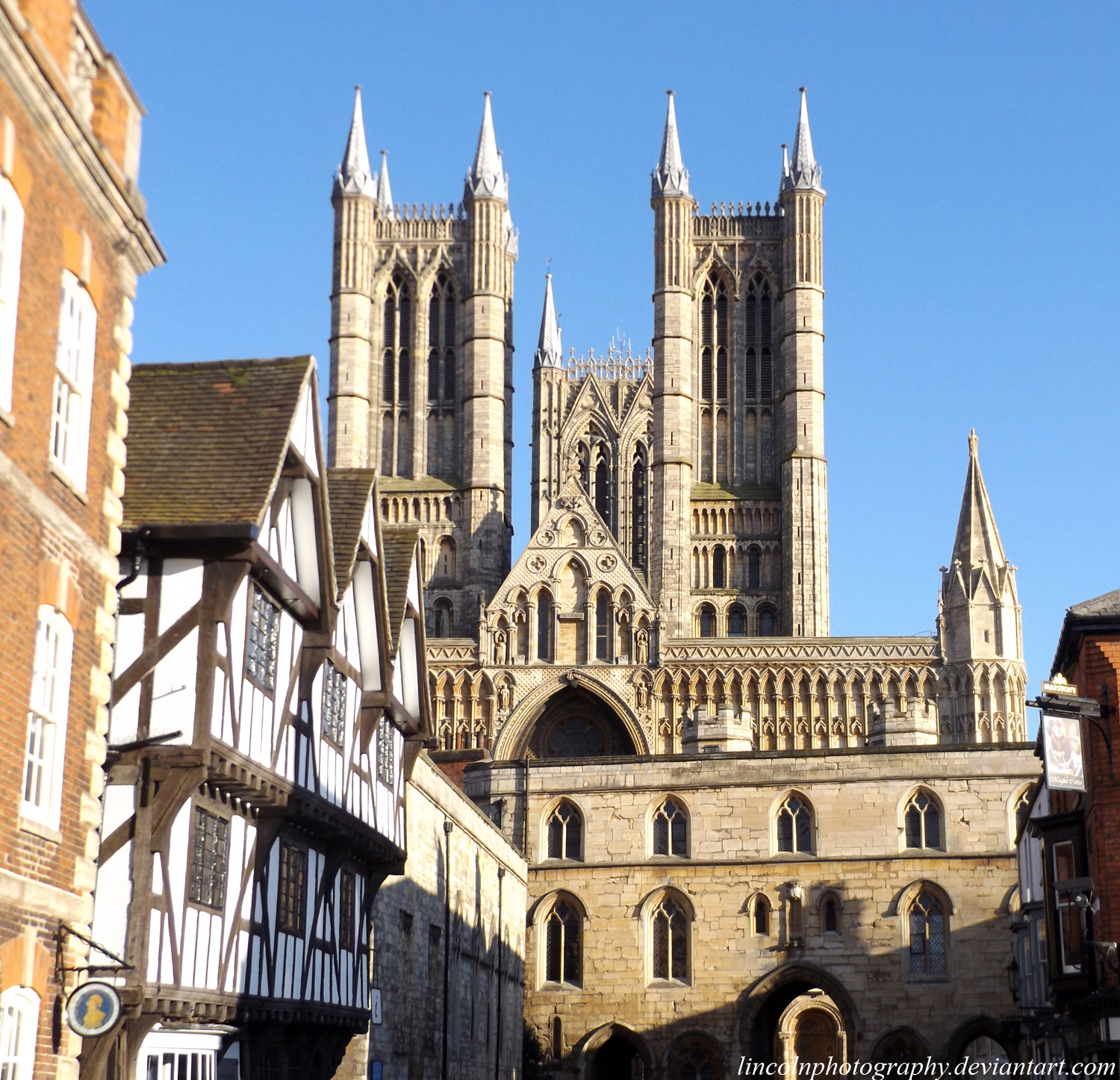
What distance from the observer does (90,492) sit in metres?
13.3

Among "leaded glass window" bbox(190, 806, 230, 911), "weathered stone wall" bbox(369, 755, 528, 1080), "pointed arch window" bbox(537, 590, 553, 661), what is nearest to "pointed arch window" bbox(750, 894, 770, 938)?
"weathered stone wall" bbox(369, 755, 528, 1080)

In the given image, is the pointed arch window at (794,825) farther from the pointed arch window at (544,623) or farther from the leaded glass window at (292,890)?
the pointed arch window at (544,623)

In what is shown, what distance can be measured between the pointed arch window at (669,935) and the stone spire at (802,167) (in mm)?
45343

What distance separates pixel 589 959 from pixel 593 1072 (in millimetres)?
2919

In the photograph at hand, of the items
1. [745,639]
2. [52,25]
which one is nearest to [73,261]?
[52,25]

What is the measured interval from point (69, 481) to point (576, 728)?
55.9 m

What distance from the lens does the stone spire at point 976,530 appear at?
223 feet

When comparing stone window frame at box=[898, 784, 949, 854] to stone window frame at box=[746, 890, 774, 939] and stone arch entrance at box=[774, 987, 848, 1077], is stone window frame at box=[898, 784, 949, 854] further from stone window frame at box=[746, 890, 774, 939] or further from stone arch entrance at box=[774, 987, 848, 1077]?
stone arch entrance at box=[774, 987, 848, 1077]

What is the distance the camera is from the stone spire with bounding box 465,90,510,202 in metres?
80.6

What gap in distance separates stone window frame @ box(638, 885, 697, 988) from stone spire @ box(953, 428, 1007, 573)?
96.9 feet

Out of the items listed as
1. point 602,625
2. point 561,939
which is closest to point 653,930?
point 561,939

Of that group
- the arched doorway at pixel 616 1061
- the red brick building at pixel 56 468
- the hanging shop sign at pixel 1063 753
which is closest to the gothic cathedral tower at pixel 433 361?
the arched doorway at pixel 616 1061

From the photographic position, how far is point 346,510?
2139cm

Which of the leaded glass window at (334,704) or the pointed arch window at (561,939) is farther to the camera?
the pointed arch window at (561,939)
